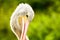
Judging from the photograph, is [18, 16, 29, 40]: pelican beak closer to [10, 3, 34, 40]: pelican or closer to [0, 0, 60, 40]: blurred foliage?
[10, 3, 34, 40]: pelican

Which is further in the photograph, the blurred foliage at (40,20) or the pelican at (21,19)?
the blurred foliage at (40,20)

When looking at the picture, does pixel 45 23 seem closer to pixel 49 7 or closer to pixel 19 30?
pixel 49 7

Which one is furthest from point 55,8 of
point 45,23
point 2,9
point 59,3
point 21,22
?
point 21,22

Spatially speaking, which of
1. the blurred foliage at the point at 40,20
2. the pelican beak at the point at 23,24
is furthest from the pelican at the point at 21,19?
the blurred foliage at the point at 40,20

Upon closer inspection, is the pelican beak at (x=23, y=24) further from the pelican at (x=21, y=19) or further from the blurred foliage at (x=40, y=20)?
the blurred foliage at (x=40, y=20)

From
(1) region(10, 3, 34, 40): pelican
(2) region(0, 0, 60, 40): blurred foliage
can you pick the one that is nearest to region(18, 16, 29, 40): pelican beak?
(1) region(10, 3, 34, 40): pelican

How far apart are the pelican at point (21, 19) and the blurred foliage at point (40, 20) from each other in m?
0.77

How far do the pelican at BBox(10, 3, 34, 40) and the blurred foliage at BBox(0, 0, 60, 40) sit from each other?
2.51ft

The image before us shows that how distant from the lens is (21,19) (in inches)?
54.3

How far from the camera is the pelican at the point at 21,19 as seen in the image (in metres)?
1.34

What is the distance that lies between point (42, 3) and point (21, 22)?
1.20m

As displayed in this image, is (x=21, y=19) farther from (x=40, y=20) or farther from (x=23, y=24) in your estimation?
(x=40, y=20)

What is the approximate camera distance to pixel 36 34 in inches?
89.7

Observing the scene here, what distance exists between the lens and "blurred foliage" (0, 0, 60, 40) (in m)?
2.27
